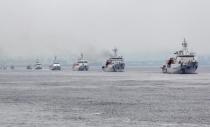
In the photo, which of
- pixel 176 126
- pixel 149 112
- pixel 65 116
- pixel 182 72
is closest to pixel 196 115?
pixel 149 112

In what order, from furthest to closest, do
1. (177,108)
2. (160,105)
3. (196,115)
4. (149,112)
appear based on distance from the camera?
(160,105)
(177,108)
(149,112)
(196,115)

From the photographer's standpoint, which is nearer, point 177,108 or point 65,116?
point 65,116

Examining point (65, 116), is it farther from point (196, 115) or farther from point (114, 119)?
point (196, 115)

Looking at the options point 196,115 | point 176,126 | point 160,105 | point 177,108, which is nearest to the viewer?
point 176,126

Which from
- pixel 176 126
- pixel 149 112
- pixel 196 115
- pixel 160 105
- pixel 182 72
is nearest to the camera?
pixel 176 126

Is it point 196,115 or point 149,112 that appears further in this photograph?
point 149,112

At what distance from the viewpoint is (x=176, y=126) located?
38281 mm

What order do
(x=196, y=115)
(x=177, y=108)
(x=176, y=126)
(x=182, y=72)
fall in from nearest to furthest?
1. (x=176, y=126)
2. (x=196, y=115)
3. (x=177, y=108)
4. (x=182, y=72)

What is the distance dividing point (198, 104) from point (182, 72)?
5448 inches

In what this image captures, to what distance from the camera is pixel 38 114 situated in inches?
1870

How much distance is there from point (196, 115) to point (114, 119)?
298 inches

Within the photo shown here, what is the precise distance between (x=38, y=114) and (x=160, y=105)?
14.3 meters

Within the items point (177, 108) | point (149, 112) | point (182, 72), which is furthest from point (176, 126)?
point (182, 72)

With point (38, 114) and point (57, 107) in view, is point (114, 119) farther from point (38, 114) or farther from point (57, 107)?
point (57, 107)
